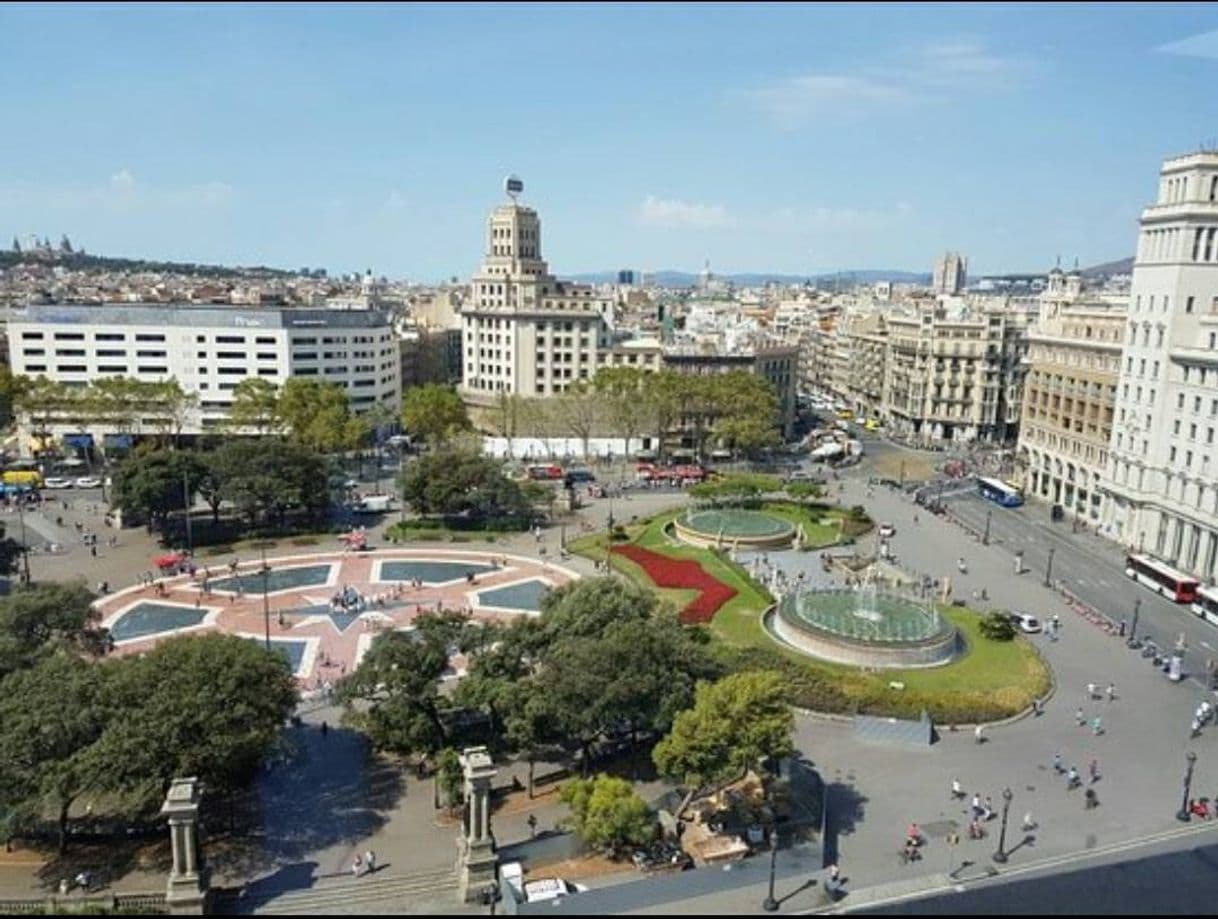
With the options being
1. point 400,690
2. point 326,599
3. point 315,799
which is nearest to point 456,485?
point 326,599

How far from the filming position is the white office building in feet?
311

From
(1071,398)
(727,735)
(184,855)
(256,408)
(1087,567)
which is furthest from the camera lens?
(256,408)

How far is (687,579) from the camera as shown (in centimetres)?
5609

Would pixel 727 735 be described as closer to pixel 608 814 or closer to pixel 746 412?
pixel 608 814

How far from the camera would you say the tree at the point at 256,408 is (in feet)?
277

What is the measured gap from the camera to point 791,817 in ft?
100

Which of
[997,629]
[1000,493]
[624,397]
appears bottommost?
[1000,493]

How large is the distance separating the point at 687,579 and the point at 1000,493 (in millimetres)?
38656

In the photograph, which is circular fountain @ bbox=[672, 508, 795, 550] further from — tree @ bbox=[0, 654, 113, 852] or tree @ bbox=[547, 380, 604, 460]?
tree @ bbox=[0, 654, 113, 852]

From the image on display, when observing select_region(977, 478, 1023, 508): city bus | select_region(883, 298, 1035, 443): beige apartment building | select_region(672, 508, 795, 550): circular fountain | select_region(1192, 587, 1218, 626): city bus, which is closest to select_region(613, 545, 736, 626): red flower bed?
select_region(672, 508, 795, 550): circular fountain

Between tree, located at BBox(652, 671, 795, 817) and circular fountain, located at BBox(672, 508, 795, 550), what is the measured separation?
34.8 m

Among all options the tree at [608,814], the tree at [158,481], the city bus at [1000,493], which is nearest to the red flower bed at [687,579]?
the tree at [608,814]

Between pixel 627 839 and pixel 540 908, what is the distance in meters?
4.44

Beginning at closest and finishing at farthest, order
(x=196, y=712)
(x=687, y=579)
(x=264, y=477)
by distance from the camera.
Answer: (x=196, y=712) → (x=687, y=579) → (x=264, y=477)
